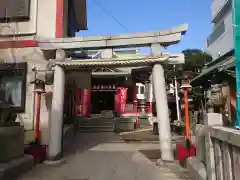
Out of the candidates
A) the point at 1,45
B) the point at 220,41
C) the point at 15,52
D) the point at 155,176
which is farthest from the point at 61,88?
the point at 220,41

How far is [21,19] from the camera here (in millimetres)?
10305

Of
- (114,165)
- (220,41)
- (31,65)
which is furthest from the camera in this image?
(220,41)

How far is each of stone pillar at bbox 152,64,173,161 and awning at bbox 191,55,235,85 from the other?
2381 mm

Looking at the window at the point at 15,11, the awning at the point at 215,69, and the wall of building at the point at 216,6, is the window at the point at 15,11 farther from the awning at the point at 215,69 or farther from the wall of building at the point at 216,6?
the wall of building at the point at 216,6

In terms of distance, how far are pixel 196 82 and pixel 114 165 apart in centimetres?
709

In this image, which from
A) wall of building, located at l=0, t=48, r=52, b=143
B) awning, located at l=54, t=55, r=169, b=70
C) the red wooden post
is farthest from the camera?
wall of building, located at l=0, t=48, r=52, b=143

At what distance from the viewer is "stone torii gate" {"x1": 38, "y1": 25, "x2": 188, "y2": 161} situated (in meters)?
8.19

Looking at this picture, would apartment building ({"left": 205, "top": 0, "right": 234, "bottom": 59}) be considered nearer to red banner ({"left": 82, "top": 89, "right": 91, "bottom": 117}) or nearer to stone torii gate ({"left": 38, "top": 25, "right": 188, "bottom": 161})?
red banner ({"left": 82, "top": 89, "right": 91, "bottom": 117})

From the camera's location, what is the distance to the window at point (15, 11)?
1024 centimetres

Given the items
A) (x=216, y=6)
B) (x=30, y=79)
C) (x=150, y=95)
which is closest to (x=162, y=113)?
(x=30, y=79)

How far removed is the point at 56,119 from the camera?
852 centimetres

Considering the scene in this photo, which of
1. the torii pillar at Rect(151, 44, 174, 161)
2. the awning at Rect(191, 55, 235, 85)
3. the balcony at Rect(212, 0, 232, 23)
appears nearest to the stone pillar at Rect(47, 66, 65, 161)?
the torii pillar at Rect(151, 44, 174, 161)

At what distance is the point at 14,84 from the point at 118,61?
4679mm

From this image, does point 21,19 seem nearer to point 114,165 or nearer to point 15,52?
point 15,52
